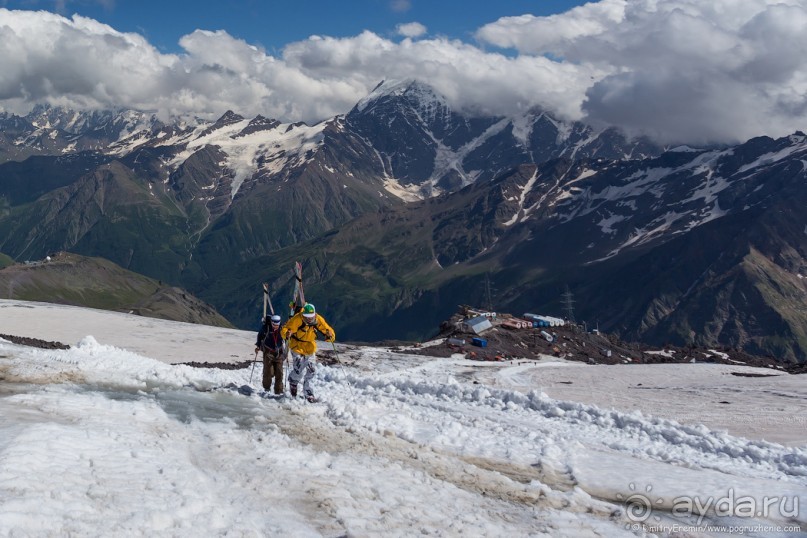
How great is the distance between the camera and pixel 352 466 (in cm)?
1523

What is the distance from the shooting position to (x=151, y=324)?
6450 centimetres

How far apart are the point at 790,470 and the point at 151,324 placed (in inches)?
2301

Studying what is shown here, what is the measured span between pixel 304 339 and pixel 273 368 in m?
3.04

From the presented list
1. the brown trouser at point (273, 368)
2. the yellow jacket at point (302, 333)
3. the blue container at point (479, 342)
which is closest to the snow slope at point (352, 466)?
the brown trouser at point (273, 368)

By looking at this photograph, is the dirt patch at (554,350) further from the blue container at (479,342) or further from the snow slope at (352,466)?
the snow slope at (352,466)

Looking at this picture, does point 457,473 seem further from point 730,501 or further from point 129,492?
point 129,492

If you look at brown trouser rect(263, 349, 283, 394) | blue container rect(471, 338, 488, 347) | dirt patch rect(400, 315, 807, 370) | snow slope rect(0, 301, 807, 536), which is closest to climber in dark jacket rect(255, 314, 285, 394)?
brown trouser rect(263, 349, 283, 394)

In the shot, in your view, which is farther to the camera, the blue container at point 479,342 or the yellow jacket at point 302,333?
the blue container at point 479,342

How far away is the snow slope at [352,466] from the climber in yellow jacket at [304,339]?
1.15 meters

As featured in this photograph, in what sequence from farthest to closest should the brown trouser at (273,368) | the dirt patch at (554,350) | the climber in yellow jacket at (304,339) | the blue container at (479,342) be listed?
the blue container at (479,342) → the dirt patch at (554,350) → the brown trouser at (273,368) → the climber in yellow jacket at (304,339)

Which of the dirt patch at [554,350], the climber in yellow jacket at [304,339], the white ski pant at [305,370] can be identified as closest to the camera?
the white ski pant at [305,370]

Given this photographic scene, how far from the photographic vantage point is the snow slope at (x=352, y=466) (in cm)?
1174

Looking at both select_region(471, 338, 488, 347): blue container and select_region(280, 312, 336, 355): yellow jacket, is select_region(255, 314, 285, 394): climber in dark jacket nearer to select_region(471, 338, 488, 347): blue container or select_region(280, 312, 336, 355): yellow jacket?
select_region(280, 312, 336, 355): yellow jacket

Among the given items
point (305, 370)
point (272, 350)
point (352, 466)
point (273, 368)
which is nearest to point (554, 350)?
point (273, 368)
